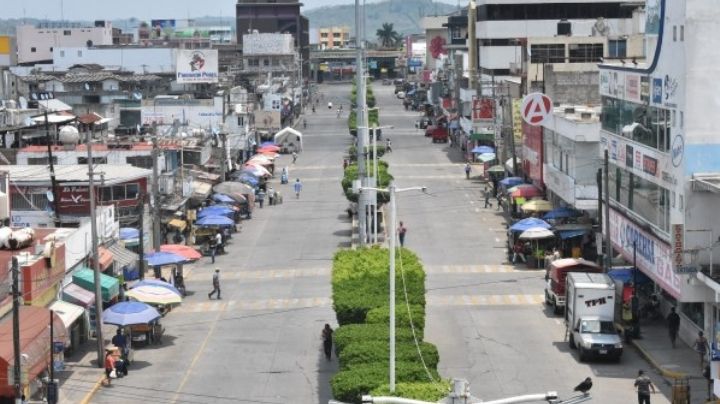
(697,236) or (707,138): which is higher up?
(707,138)

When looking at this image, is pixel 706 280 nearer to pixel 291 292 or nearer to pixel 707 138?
pixel 707 138

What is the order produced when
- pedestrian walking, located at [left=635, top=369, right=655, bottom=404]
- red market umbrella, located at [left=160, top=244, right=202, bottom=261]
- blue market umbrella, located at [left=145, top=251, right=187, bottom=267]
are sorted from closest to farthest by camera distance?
pedestrian walking, located at [left=635, top=369, right=655, bottom=404]
blue market umbrella, located at [left=145, top=251, right=187, bottom=267]
red market umbrella, located at [left=160, top=244, right=202, bottom=261]

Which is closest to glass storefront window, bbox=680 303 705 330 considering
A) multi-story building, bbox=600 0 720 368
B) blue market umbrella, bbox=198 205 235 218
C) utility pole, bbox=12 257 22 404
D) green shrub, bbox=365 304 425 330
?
multi-story building, bbox=600 0 720 368

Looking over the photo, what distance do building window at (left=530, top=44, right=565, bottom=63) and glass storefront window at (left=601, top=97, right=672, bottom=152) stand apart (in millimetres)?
40231

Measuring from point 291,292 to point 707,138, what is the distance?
67.3 feet

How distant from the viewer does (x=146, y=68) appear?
170 metres

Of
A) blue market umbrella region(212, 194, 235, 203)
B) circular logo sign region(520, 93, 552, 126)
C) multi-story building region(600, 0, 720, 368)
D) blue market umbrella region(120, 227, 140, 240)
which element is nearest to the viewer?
multi-story building region(600, 0, 720, 368)

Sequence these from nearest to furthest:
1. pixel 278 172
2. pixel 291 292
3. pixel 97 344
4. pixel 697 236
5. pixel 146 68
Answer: pixel 697 236, pixel 97 344, pixel 291 292, pixel 278 172, pixel 146 68

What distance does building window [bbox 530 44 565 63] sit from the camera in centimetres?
10131

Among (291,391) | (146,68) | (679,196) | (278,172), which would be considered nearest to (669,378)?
(679,196)

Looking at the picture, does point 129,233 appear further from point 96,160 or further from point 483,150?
point 483,150

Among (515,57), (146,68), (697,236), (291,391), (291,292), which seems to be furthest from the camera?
(146,68)

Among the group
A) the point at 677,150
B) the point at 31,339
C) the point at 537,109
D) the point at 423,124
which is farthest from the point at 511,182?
the point at 423,124

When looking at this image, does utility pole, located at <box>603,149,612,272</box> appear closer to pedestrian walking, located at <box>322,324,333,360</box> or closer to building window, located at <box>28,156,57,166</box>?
pedestrian walking, located at <box>322,324,333,360</box>
